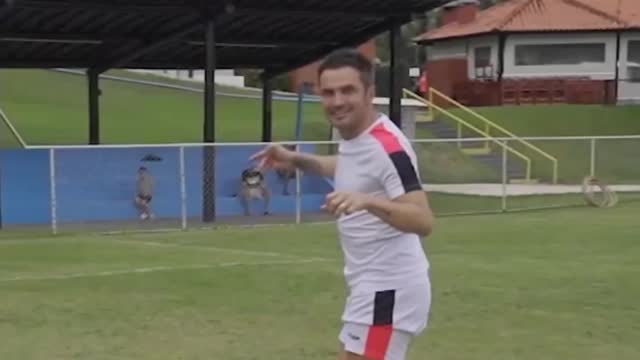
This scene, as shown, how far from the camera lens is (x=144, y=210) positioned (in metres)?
23.0

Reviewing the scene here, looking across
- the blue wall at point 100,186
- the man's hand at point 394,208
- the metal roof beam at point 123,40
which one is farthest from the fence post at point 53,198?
the man's hand at point 394,208

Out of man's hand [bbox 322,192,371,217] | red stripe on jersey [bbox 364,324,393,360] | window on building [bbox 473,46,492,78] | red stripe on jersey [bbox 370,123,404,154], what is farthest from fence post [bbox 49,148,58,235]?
window on building [bbox 473,46,492,78]

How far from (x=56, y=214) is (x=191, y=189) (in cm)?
319

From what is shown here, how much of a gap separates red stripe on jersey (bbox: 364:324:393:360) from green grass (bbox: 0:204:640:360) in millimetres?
3949

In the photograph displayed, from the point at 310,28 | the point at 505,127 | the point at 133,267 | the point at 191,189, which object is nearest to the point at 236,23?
the point at 310,28

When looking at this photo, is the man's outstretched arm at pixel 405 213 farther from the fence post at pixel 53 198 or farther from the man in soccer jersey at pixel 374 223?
the fence post at pixel 53 198

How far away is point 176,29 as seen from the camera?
26891mm

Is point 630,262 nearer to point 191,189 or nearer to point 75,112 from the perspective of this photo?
point 191,189

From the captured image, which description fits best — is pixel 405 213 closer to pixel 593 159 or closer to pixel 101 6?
pixel 101 6

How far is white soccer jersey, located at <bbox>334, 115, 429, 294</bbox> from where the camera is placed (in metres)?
4.70

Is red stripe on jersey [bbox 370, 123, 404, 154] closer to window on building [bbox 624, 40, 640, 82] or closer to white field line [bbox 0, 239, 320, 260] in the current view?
white field line [bbox 0, 239, 320, 260]

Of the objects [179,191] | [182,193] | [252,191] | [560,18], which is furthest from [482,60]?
[182,193]

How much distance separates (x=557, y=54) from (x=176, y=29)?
1047 inches

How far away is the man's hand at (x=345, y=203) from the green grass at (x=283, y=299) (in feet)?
15.0
